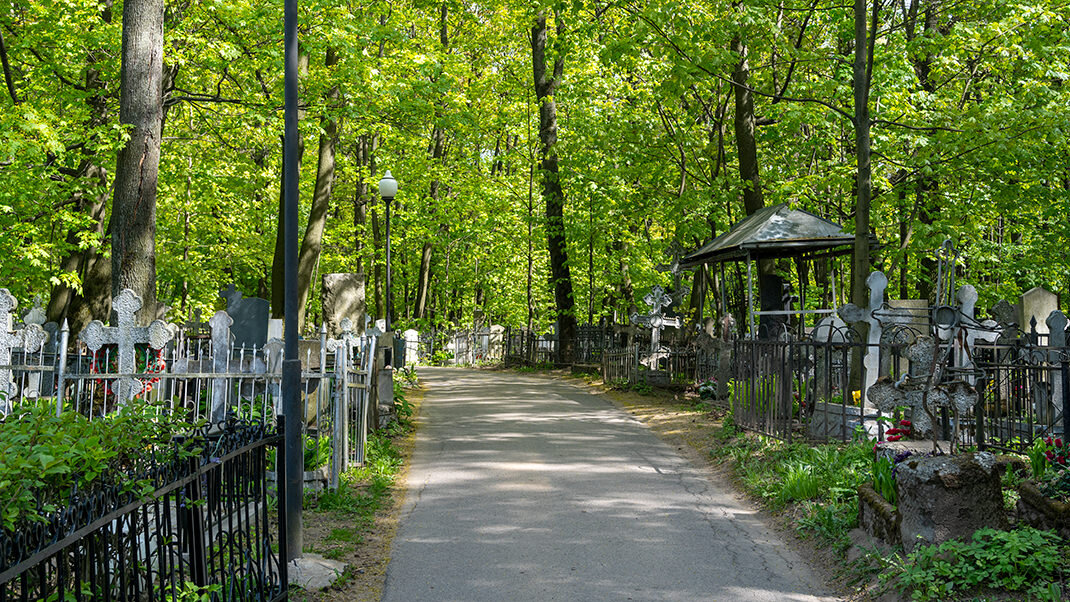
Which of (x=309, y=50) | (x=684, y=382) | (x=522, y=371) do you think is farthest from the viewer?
(x=522, y=371)

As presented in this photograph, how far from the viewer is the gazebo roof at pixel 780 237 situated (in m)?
13.7

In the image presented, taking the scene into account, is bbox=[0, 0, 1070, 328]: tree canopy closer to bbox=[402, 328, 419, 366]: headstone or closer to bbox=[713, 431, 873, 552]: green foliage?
bbox=[402, 328, 419, 366]: headstone

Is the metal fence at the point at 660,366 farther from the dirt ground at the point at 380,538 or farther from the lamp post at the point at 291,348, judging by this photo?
the lamp post at the point at 291,348

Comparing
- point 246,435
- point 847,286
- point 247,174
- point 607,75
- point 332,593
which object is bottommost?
point 332,593

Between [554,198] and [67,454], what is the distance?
82.2 feet

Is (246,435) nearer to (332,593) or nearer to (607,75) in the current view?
(332,593)

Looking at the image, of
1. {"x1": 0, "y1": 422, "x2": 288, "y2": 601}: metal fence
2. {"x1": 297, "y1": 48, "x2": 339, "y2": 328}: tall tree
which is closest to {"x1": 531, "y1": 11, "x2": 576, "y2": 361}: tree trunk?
{"x1": 297, "y1": 48, "x2": 339, "y2": 328}: tall tree

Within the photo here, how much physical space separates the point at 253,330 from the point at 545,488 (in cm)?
868

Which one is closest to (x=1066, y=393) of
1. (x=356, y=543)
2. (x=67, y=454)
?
(x=356, y=543)

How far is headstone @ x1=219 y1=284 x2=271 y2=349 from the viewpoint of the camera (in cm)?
1612

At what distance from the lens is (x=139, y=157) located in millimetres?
10914

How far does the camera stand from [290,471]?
6645 millimetres

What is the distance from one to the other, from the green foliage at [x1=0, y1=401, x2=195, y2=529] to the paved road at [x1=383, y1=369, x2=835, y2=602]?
239cm

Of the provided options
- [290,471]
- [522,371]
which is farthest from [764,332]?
[522,371]
